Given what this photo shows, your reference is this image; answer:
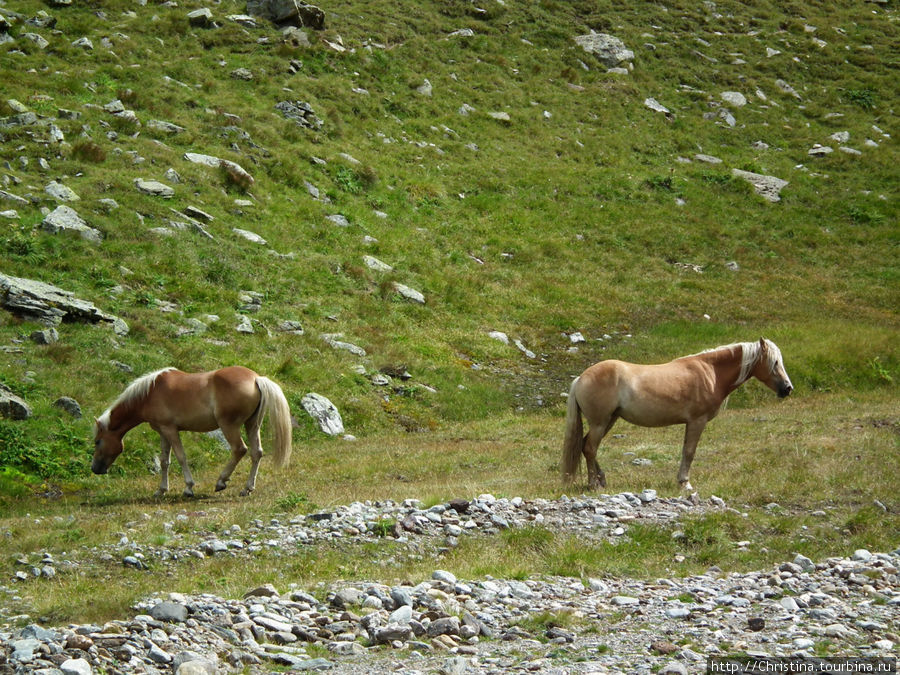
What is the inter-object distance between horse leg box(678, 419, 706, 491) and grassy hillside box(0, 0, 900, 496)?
5.36m

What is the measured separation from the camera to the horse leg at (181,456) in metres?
15.4

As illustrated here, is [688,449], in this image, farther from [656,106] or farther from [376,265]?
[656,106]

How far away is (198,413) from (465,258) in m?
19.1

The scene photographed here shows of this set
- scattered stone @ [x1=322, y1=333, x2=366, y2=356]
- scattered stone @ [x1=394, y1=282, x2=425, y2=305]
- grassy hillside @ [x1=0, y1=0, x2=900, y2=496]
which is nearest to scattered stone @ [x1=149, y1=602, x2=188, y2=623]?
grassy hillside @ [x1=0, y1=0, x2=900, y2=496]

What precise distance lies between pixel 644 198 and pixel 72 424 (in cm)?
3095

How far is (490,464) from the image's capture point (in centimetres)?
1798

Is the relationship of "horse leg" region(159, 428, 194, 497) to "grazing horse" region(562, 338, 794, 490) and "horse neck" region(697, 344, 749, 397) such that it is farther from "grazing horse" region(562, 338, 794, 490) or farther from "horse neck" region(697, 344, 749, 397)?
"horse neck" region(697, 344, 749, 397)

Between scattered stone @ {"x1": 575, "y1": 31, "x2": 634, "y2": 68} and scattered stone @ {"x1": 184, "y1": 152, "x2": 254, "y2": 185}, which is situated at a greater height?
scattered stone @ {"x1": 575, "y1": 31, "x2": 634, "y2": 68}

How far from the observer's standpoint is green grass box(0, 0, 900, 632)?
15.1 meters

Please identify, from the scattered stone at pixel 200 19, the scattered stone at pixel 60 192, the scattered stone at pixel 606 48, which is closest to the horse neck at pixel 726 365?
the scattered stone at pixel 60 192

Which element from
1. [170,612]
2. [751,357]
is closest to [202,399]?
[170,612]

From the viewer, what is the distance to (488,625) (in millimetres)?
8695

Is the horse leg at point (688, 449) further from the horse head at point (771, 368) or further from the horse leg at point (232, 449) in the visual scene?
the horse leg at point (232, 449)

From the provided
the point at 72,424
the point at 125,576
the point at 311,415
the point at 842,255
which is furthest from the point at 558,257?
the point at 125,576
